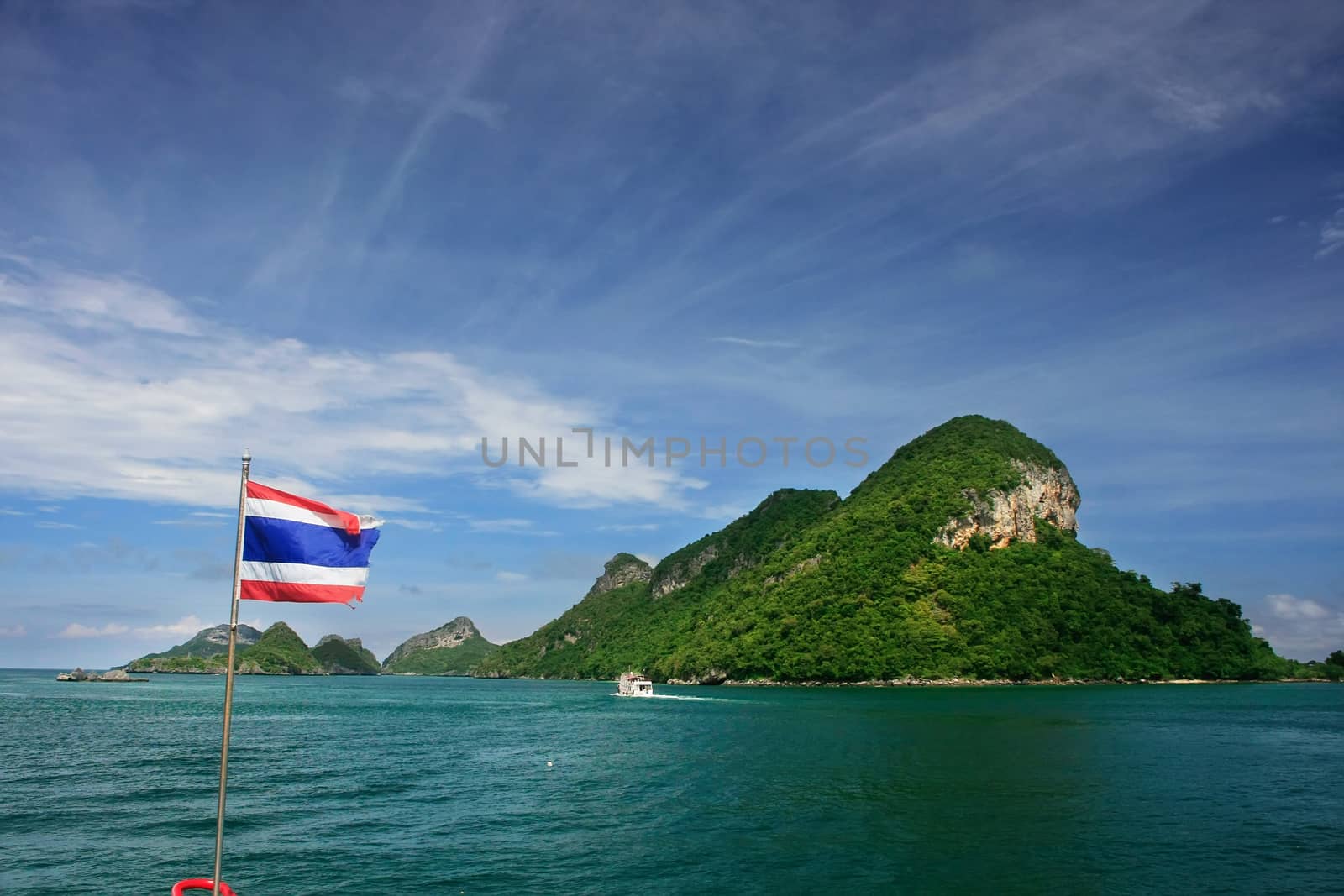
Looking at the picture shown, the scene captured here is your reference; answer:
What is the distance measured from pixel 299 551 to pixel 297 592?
705 mm

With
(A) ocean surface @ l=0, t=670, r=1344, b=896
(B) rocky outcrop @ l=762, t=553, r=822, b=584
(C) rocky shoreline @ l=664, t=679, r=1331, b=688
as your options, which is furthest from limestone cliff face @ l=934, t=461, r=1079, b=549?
(A) ocean surface @ l=0, t=670, r=1344, b=896

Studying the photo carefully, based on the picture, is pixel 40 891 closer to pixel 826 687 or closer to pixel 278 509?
pixel 278 509

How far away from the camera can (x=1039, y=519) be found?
7475 inches

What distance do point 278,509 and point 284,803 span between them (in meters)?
29.9

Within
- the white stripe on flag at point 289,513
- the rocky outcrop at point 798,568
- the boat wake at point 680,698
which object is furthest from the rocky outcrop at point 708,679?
the white stripe on flag at point 289,513

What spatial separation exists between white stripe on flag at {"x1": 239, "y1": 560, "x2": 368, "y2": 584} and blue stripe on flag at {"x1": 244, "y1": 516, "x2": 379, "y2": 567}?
0.07 meters

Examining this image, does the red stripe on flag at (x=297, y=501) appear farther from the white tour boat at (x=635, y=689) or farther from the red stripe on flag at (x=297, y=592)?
the white tour boat at (x=635, y=689)

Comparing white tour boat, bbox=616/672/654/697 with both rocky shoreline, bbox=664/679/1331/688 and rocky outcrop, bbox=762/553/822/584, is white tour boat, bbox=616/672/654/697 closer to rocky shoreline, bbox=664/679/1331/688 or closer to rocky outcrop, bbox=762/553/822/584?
rocky shoreline, bbox=664/679/1331/688

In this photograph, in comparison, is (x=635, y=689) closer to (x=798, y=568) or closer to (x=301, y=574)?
(x=798, y=568)

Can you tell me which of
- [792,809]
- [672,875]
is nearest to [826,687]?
[792,809]

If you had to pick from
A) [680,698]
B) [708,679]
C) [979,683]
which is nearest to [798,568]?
[708,679]

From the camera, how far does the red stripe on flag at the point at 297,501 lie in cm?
1366

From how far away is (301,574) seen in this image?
1393 cm

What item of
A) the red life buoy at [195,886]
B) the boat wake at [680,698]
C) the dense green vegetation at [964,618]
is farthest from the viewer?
the dense green vegetation at [964,618]
